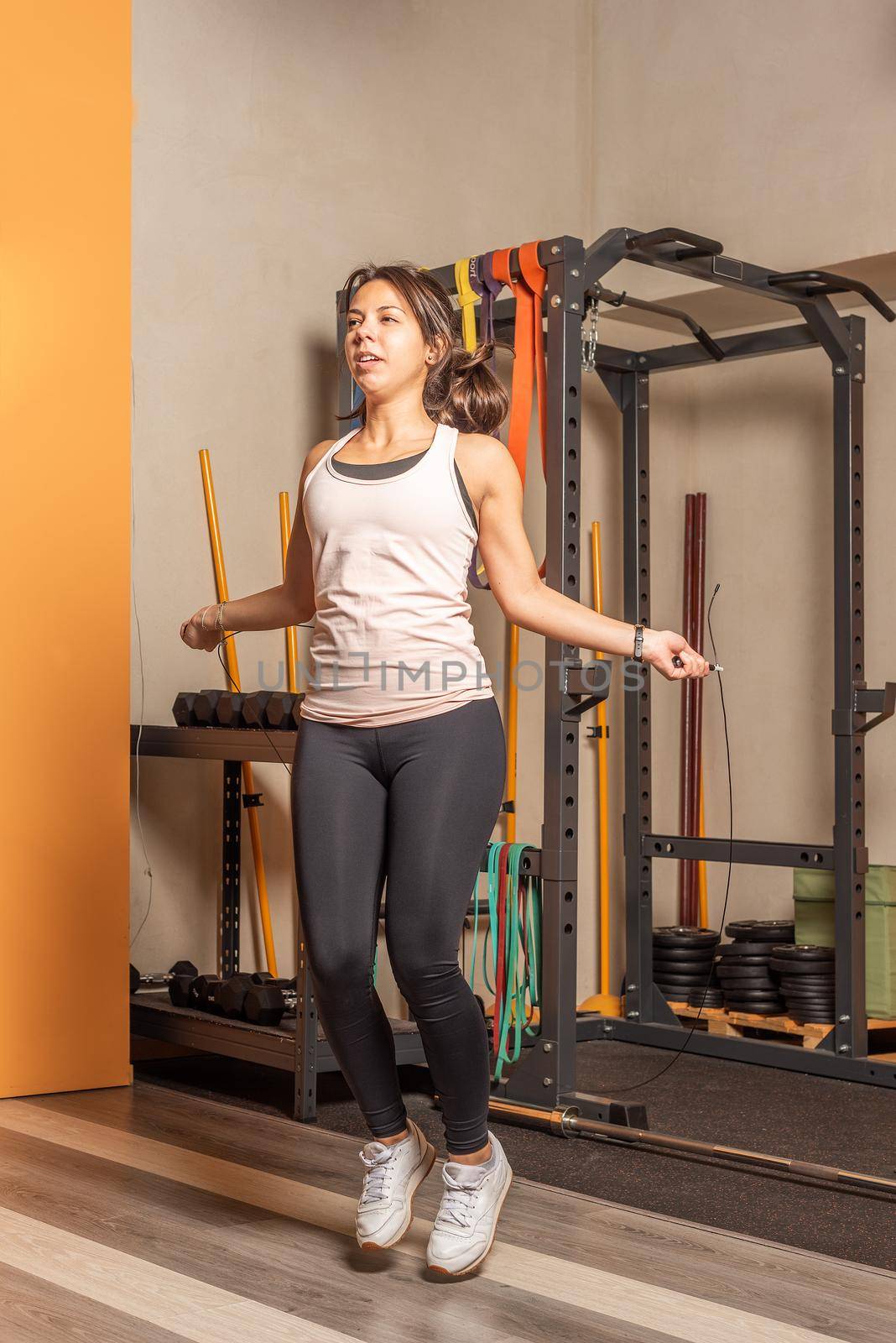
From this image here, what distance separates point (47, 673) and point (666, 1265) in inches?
69.9

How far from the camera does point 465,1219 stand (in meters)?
1.91

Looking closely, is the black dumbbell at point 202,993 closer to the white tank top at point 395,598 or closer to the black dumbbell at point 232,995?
the black dumbbell at point 232,995

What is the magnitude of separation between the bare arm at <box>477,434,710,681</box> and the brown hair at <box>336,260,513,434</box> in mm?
136

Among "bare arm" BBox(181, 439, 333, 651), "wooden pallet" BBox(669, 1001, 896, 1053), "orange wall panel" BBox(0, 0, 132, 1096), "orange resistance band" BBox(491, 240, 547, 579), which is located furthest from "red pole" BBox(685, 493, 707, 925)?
"bare arm" BBox(181, 439, 333, 651)

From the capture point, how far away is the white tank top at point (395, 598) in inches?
73.9

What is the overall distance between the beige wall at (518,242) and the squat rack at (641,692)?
11.1 inches

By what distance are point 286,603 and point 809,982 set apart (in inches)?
85.8

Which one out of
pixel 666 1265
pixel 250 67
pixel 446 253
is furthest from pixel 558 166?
pixel 666 1265

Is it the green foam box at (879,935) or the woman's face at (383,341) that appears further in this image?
the green foam box at (879,935)

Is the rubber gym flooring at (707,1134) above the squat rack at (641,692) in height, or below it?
below

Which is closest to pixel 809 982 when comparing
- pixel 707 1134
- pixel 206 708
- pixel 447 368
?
pixel 707 1134

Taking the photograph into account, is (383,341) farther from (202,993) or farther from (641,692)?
(641,692)

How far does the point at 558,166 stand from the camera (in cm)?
455

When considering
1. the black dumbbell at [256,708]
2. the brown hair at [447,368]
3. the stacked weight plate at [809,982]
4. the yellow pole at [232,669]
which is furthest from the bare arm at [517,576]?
the stacked weight plate at [809,982]
